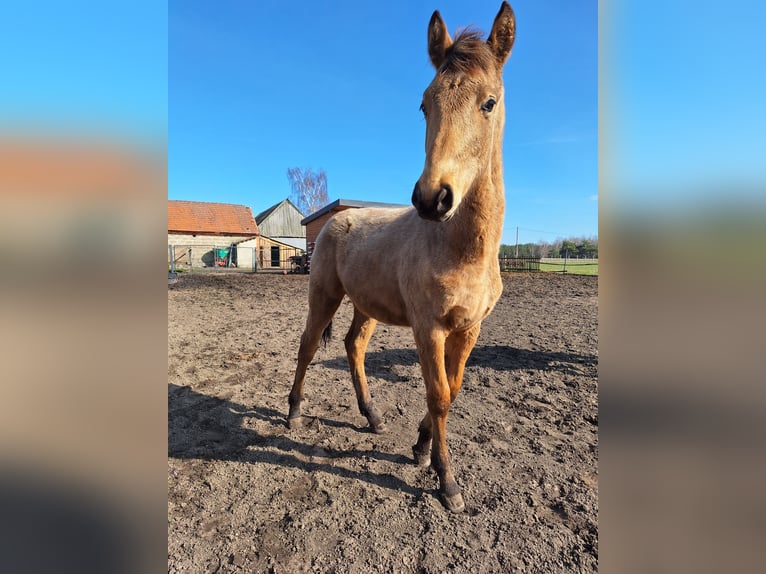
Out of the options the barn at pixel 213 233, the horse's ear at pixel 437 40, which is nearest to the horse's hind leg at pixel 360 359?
the horse's ear at pixel 437 40

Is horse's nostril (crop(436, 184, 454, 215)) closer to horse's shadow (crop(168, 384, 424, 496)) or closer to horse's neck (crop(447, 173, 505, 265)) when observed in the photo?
horse's neck (crop(447, 173, 505, 265))

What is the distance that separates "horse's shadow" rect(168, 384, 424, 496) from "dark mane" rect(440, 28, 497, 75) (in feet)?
9.24

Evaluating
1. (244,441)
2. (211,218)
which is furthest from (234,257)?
(244,441)

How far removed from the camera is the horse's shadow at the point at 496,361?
5.17 m

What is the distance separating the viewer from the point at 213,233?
1232 inches

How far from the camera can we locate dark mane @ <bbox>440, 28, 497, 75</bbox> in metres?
1.90

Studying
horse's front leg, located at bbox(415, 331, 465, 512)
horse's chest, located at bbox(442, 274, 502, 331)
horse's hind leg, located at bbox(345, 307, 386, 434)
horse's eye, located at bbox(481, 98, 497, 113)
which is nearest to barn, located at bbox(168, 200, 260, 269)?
horse's hind leg, located at bbox(345, 307, 386, 434)

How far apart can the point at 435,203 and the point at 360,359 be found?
2531 mm

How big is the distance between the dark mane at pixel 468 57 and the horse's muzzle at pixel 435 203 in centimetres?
78

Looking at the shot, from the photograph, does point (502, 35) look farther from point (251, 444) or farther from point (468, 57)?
point (251, 444)

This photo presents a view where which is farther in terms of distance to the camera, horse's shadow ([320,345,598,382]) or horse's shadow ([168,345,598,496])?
horse's shadow ([320,345,598,382])
